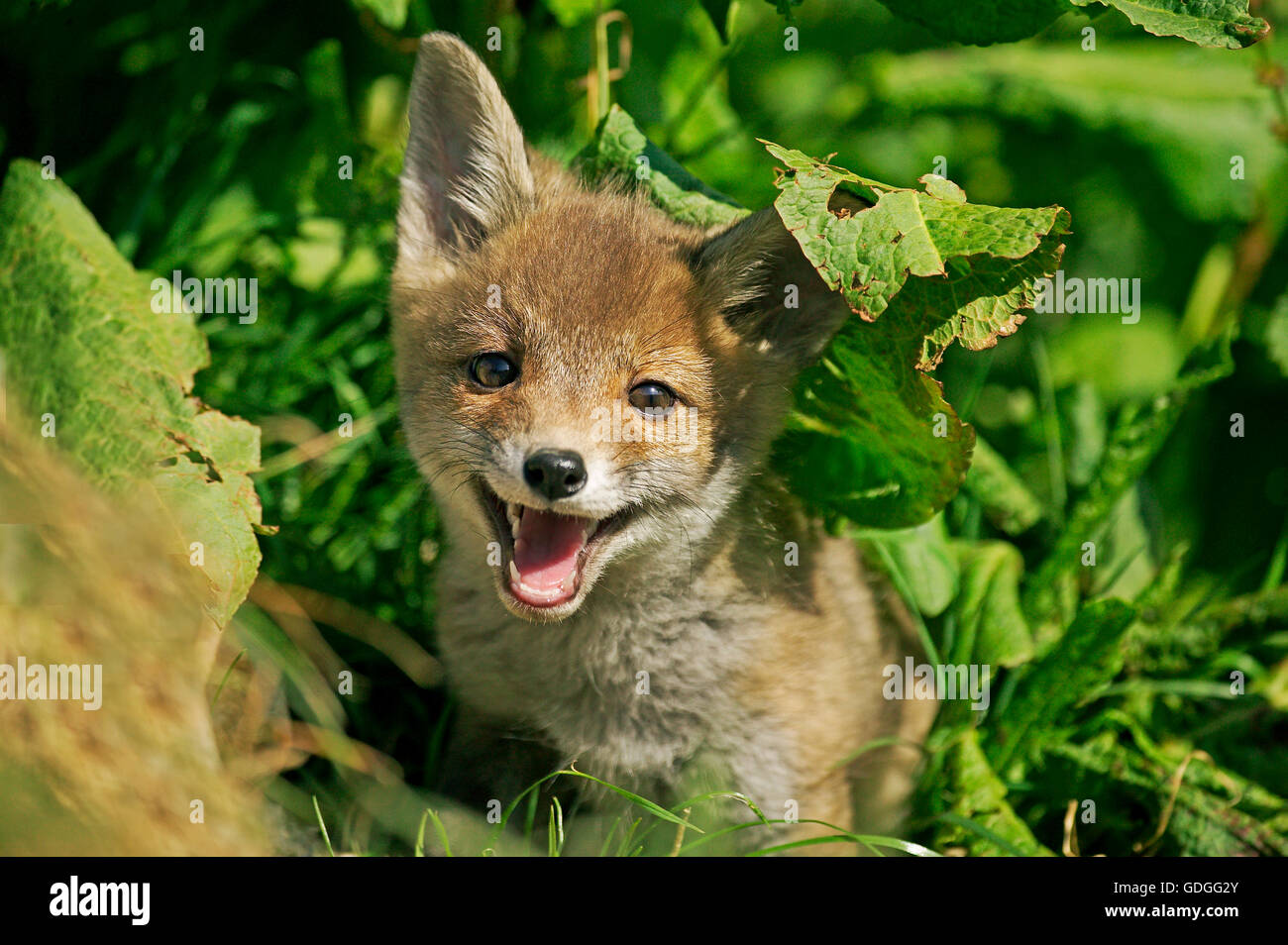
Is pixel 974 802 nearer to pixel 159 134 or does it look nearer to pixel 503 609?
pixel 503 609

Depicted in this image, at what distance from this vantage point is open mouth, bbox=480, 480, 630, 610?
277 centimetres

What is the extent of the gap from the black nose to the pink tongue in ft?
0.78

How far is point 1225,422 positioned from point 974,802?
89.9 inches

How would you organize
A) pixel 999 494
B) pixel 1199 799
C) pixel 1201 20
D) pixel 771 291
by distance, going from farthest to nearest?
pixel 999 494 < pixel 1199 799 < pixel 771 291 < pixel 1201 20

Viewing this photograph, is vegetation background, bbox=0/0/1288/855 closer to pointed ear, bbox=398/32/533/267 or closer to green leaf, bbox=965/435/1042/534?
green leaf, bbox=965/435/1042/534

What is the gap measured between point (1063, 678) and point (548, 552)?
169cm

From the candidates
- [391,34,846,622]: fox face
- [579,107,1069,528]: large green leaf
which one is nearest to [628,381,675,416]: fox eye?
[391,34,846,622]: fox face

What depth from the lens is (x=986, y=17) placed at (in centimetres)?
294

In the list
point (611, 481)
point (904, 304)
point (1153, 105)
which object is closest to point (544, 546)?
point (611, 481)

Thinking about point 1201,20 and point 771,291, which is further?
point 771,291

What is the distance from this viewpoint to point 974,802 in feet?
10.8

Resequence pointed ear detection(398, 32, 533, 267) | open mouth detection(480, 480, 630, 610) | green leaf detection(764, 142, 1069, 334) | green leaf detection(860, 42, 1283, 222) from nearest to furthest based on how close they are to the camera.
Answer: green leaf detection(764, 142, 1069, 334)
open mouth detection(480, 480, 630, 610)
pointed ear detection(398, 32, 533, 267)
green leaf detection(860, 42, 1283, 222)

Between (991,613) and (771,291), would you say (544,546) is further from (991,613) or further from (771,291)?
(991,613)
